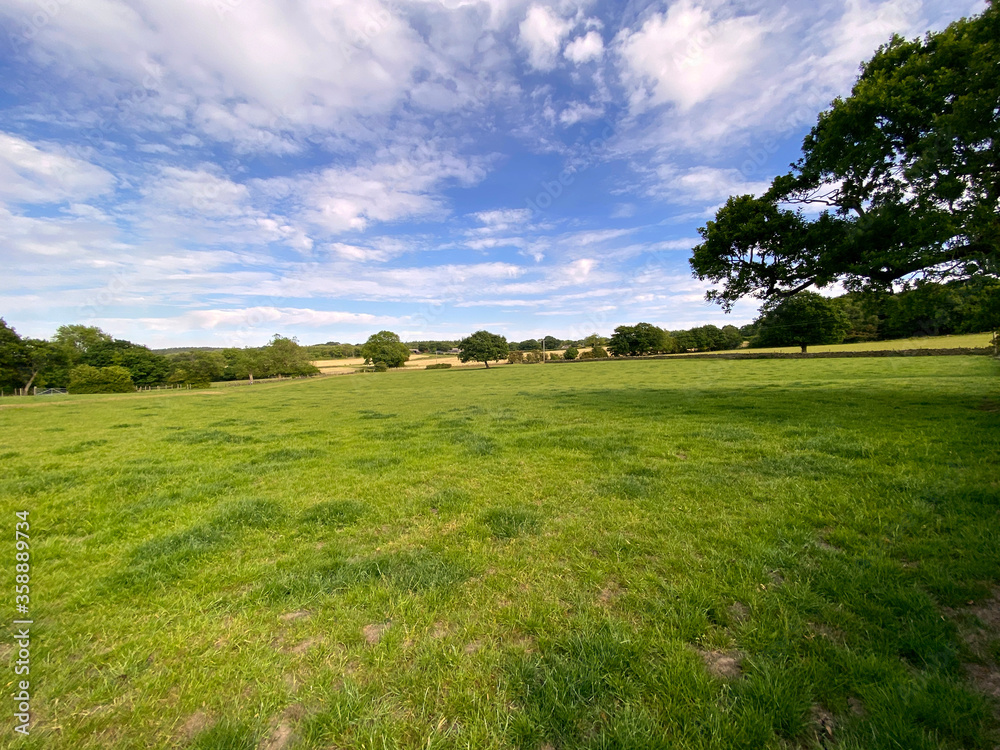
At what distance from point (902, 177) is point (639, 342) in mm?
83002

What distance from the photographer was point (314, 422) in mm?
14898

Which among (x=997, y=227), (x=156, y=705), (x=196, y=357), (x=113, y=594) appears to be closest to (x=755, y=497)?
(x=156, y=705)

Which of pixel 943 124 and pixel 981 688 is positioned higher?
pixel 943 124

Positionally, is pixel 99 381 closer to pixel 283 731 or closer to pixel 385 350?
pixel 385 350

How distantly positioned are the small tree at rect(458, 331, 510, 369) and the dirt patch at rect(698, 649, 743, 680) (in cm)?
8527

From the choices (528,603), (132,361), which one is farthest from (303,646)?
(132,361)

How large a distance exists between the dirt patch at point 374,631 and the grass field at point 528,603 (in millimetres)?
27

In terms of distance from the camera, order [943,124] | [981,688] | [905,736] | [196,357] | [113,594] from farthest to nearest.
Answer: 1. [196,357]
2. [943,124]
3. [113,594]
4. [981,688]
5. [905,736]

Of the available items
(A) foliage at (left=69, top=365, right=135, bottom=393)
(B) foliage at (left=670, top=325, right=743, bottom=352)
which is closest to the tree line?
(A) foliage at (left=69, top=365, right=135, bottom=393)

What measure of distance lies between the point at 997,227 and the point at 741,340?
9980 cm

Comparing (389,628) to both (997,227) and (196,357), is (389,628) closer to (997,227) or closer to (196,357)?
(997,227)

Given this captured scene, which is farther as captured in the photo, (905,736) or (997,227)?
(997,227)

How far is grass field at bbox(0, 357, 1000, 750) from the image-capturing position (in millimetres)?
2268

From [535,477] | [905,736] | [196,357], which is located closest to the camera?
[905,736]
